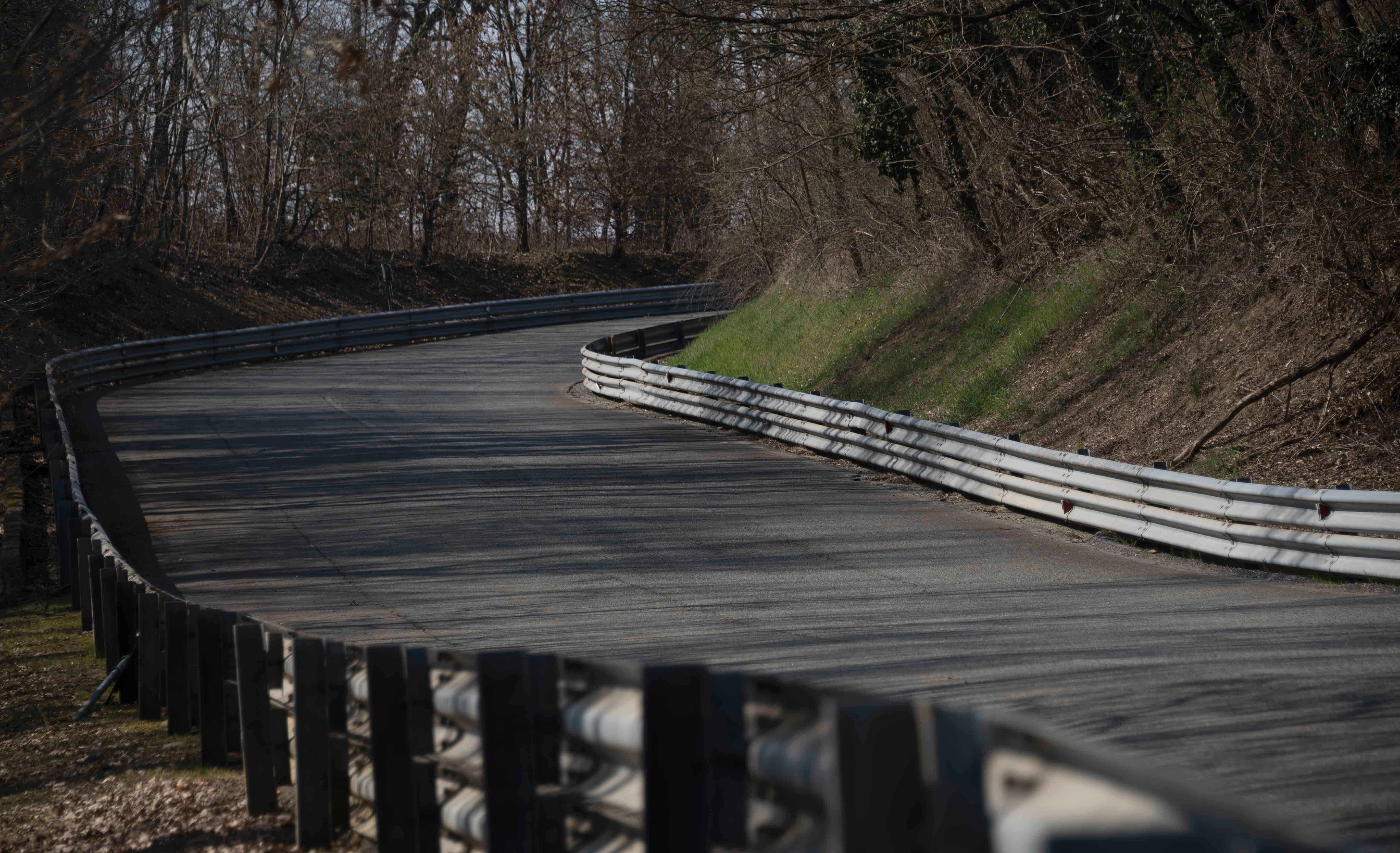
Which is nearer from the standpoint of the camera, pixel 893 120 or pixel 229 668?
pixel 229 668

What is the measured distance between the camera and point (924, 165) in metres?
22.3

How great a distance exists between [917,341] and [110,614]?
47.5 ft

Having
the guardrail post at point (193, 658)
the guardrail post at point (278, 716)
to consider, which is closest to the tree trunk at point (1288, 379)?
the guardrail post at point (193, 658)

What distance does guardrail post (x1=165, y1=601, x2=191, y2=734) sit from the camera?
7.14m

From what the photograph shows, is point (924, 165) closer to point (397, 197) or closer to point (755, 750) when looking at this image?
point (755, 750)

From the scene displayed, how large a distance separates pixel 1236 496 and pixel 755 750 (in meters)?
8.56

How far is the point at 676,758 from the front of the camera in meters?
3.24

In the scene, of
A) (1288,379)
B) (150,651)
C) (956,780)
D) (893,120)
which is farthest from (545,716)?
(893,120)

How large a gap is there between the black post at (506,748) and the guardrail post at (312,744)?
144cm

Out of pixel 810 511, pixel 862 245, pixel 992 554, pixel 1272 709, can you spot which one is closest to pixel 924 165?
pixel 862 245

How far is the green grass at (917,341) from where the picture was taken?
1830cm

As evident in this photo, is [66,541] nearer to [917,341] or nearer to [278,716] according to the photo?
[278,716]

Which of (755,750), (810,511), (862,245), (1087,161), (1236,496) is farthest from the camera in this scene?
(862,245)

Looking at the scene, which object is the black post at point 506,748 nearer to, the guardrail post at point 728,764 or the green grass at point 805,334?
the guardrail post at point 728,764
